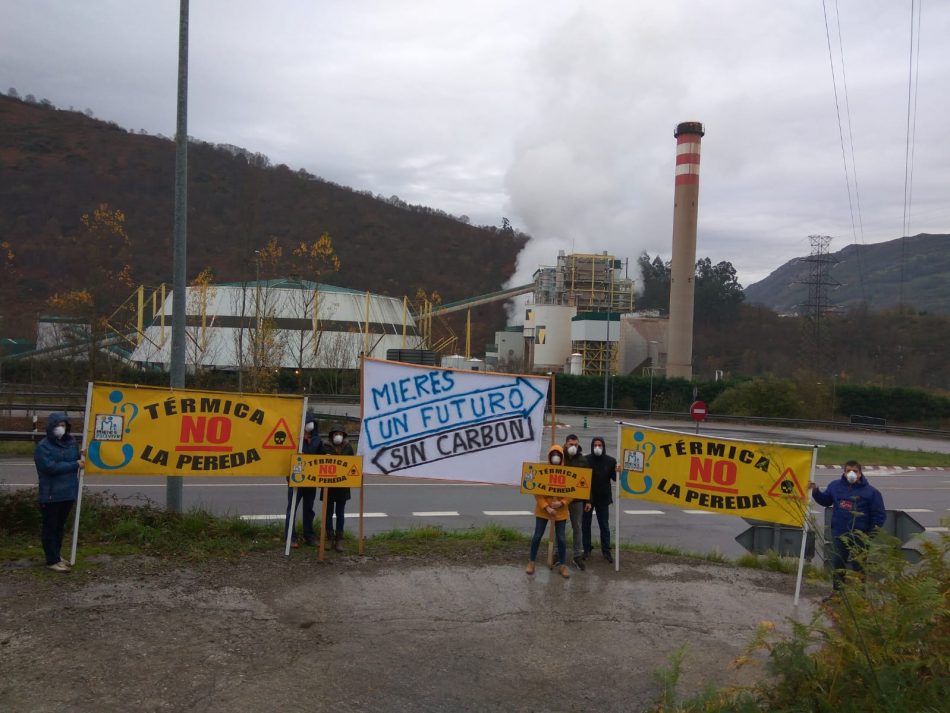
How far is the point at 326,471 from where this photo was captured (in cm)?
899

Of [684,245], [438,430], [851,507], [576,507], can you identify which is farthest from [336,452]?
[684,245]

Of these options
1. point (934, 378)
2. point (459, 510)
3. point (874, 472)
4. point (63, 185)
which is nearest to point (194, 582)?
point (459, 510)

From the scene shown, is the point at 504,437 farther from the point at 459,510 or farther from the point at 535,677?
the point at 459,510

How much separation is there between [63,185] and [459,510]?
128m

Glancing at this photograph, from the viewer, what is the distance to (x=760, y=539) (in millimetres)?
9703

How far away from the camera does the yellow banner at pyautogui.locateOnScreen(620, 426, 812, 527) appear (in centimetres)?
891

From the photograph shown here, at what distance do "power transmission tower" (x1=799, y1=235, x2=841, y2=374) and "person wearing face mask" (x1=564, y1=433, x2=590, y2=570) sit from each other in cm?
6536

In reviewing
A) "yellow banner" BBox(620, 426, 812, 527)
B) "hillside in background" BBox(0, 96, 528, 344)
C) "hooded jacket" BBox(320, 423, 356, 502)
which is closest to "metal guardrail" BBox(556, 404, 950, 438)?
"yellow banner" BBox(620, 426, 812, 527)

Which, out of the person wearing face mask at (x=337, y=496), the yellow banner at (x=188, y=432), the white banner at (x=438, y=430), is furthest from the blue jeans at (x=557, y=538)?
the yellow banner at (x=188, y=432)

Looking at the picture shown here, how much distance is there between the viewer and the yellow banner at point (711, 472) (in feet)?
29.2

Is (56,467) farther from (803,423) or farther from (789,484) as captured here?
(803,423)

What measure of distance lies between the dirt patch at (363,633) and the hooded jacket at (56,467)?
0.79 metres

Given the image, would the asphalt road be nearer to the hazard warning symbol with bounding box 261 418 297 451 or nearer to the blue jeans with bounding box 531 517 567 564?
the hazard warning symbol with bounding box 261 418 297 451

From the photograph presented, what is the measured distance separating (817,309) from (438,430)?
2902 inches
